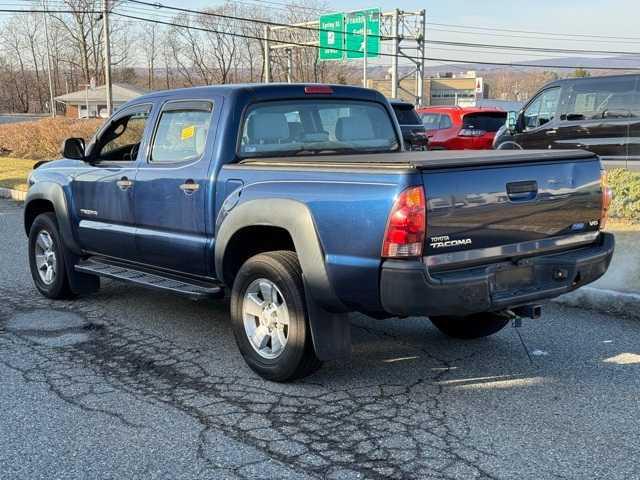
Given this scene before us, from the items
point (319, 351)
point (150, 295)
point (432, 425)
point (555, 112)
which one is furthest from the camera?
point (555, 112)

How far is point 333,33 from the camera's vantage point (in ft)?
119

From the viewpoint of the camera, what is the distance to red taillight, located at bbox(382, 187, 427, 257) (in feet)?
12.5

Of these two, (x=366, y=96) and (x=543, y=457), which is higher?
(x=366, y=96)

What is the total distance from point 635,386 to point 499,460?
1504 millimetres

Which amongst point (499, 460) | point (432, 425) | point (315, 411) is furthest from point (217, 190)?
point (499, 460)

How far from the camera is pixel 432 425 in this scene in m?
4.03

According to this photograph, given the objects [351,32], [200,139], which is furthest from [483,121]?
[351,32]

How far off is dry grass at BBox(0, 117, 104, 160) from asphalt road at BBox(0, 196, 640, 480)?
775 inches

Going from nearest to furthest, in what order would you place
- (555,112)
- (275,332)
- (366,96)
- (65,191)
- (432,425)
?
1. (432,425)
2. (275,332)
3. (366,96)
4. (65,191)
5. (555,112)

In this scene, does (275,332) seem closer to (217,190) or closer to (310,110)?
(217,190)

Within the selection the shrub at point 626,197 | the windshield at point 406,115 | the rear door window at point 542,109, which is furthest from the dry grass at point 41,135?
the shrub at point 626,197

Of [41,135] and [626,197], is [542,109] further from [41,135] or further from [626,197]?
[41,135]

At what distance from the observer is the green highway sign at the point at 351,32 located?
35.1 meters

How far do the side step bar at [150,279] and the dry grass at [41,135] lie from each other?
1902 centimetres
